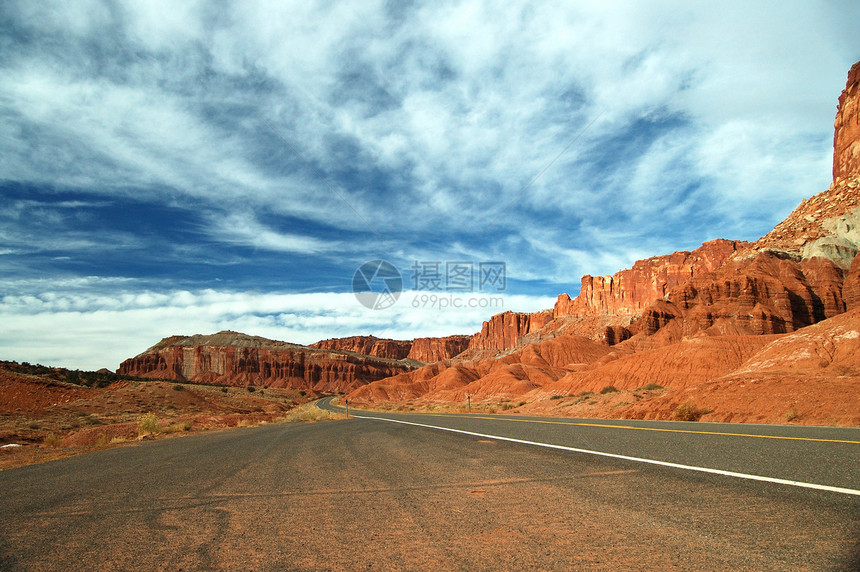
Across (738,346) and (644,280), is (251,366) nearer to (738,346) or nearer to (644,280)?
(644,280)

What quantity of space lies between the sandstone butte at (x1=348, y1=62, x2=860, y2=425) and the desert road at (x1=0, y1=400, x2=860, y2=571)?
55.3ft

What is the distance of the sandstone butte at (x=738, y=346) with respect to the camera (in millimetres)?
25062

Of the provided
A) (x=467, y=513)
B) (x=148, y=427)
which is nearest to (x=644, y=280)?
(x=148, y=427)

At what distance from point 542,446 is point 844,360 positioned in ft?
118

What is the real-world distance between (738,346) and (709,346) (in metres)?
3.09

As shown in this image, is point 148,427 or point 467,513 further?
point 148,427

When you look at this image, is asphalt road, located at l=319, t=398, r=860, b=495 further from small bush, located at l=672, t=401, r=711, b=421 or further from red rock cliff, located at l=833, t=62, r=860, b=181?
red rock cliff, located at l=833, t=62, r=860, b=181

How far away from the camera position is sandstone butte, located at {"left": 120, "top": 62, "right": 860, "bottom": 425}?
26.7m

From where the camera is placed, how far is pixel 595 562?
3.56 metres

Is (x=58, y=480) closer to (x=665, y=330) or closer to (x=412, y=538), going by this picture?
(x=412, y=538)

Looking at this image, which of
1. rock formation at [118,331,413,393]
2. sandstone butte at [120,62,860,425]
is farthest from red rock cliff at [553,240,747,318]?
rock formation at [118,331,413,393]

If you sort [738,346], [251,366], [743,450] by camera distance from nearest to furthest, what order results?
[743,450]
[738,346]
[251,366]

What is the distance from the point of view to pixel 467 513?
201 inches

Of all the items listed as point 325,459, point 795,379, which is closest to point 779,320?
point 795,379
